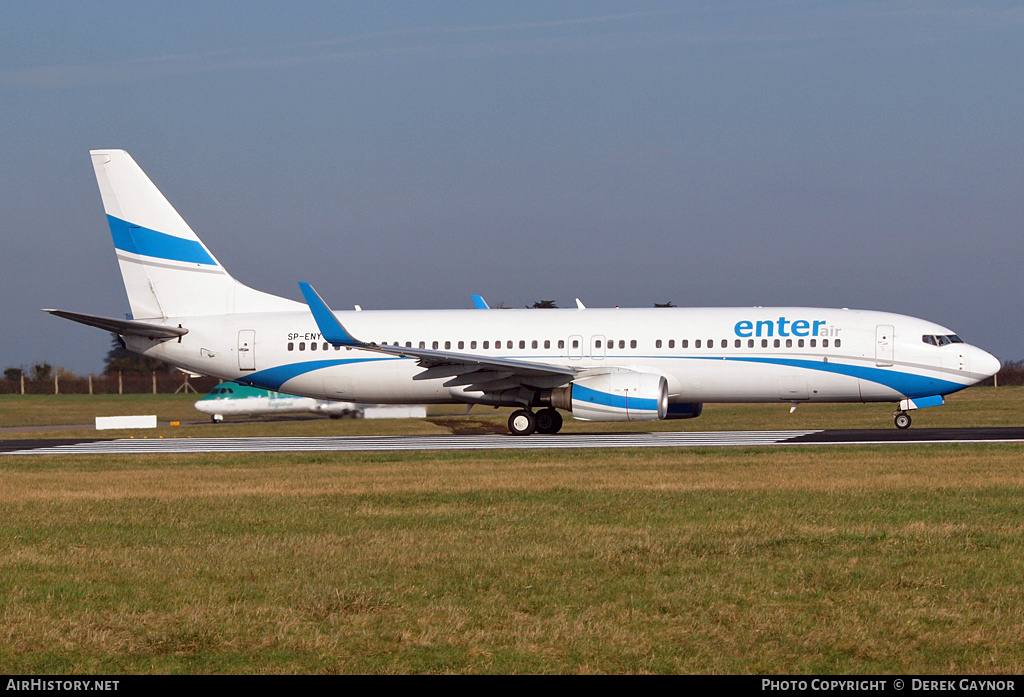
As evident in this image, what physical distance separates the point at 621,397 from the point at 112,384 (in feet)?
176

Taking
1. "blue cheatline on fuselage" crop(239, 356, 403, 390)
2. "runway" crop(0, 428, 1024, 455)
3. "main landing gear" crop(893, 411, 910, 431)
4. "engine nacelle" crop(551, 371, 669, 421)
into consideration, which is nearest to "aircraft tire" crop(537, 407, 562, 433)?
"runway" crop(0, 428, 1024, 455)

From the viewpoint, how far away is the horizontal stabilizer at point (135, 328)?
31594 millimetres

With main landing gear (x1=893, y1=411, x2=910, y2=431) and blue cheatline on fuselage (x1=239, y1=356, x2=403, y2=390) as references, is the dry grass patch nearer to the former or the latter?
main landing gear (x1=893, y1=411, x2=910, y2=431)

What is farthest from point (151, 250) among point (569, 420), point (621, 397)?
point (569, 420)

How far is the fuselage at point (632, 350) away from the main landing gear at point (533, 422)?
1370mm

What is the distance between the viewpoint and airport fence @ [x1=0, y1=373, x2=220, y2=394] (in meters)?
70.9

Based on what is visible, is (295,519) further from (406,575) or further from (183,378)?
(183,378)

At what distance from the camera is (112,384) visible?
246 feet

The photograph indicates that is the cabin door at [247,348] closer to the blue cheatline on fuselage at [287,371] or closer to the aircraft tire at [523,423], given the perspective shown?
the blue cheatline on fuselage at [287,371]

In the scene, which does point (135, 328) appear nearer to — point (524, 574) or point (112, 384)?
point (524, 574)

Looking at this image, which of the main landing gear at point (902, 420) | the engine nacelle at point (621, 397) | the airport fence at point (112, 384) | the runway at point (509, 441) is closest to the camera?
the runway at point (509, 441)

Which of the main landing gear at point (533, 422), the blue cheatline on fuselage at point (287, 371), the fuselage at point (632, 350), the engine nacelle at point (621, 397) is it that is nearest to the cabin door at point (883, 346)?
the fuselage at point (632, 350)

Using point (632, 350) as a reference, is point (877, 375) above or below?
below

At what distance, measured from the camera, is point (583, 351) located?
3209 cm
